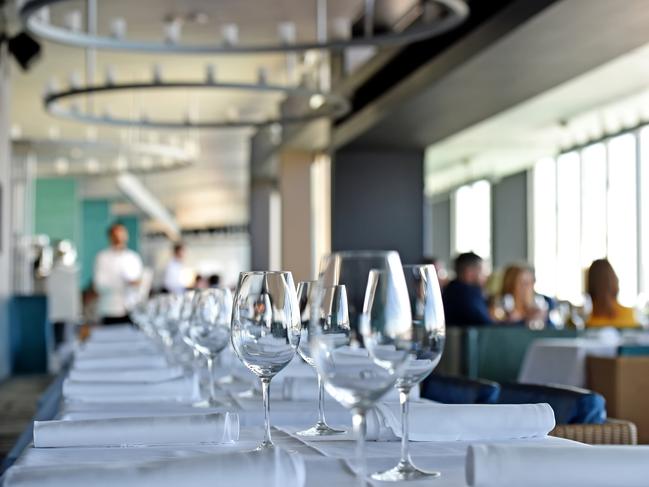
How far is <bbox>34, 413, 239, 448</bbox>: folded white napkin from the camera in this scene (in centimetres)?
160

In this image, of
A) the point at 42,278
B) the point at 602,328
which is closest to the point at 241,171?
the point at 42,278

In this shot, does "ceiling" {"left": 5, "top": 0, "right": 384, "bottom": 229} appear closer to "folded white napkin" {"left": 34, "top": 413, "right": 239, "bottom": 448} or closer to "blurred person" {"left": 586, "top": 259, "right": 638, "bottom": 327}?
"blurred person" {"left": 586, "top": 259, "right": 638, "bottom": 327}

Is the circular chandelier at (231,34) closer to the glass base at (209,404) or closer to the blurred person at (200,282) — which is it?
the glass base at (209,404)

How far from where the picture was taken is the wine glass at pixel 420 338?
129cm

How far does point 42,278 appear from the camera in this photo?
50.6ft

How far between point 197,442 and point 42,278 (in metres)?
14.3

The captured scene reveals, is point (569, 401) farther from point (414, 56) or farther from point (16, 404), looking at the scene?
point (414, 56)

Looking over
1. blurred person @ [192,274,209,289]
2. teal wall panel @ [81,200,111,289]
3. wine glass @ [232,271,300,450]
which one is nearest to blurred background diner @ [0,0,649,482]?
wine glass @ [232,271,300,450]

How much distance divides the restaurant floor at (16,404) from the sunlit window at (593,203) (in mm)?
7556

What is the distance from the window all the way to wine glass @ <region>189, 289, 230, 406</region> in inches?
693

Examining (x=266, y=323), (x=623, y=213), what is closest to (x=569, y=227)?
(x=623, y=213)

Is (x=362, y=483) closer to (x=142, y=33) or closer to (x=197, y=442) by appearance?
(x=197, y=442)

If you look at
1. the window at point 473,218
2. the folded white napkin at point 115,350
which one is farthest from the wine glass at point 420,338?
the window at point 473,218

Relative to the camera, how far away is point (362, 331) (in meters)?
1.20
